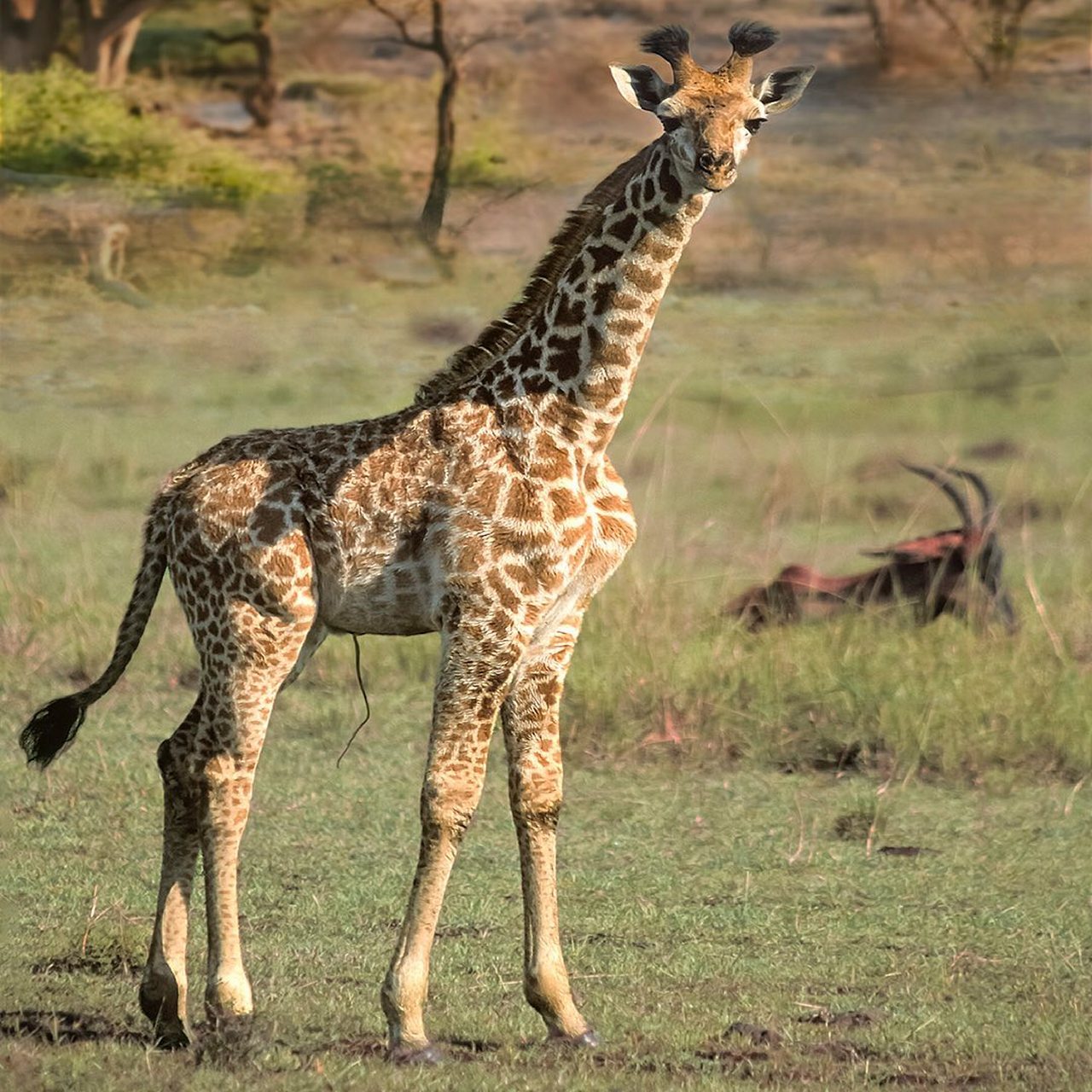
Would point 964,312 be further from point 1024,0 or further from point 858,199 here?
point 1024,0

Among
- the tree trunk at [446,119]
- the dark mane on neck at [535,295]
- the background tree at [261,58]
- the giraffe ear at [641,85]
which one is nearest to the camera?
the giraffe ear at [641,85]

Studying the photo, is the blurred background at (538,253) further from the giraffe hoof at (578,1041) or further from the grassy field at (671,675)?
the giraffe hoof at (578,1041)

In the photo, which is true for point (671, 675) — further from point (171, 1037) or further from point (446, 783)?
point (171, 1037)

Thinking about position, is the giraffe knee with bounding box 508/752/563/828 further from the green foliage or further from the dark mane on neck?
the green foliage

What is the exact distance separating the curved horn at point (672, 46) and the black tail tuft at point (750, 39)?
0.45ft

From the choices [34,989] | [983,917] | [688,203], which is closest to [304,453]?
[688,203]

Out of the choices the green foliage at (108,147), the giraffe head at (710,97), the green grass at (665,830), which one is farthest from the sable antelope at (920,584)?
the green foliage at (108,147)

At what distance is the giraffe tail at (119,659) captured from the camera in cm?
680

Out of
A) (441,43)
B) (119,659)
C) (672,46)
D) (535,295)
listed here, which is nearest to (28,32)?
(441,43)

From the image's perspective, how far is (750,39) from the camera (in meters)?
6.50

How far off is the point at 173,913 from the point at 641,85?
2803mm

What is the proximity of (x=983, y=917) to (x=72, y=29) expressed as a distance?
18510mm

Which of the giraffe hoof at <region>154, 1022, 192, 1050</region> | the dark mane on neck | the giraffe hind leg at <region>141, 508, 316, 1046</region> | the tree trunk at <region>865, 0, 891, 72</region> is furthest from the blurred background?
the giraffe hoof at <region>154, 1022, 192, 1050</region>

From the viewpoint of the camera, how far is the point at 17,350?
20.4 meters
